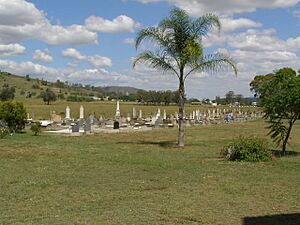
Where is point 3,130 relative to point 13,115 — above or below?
below

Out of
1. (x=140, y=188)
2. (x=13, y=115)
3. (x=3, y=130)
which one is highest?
(x=13, y=115)

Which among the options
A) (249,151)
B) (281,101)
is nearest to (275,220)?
(249,151)

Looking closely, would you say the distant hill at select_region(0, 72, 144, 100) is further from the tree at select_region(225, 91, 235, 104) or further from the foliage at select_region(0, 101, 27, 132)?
the foliage at select_region(0, 101, 27, 132)

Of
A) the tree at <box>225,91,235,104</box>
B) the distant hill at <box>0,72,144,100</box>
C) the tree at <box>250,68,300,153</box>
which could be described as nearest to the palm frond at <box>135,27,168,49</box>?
the tree at <box>250,68,300,153</box>

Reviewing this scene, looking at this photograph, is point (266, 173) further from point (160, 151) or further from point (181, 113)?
point (181, 113)

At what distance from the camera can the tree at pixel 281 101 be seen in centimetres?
1873

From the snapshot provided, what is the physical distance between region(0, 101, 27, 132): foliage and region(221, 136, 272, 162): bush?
51.7 ft

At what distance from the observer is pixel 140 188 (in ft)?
36.8

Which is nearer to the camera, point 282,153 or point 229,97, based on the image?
point 282,153

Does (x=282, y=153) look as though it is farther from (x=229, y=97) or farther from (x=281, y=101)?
(x=229, y=97)

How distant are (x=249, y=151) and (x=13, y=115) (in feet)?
54.2

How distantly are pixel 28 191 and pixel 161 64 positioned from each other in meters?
13.0

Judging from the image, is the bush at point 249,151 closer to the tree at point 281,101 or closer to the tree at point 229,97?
the tree at point 281,101

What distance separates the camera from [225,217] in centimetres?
837
